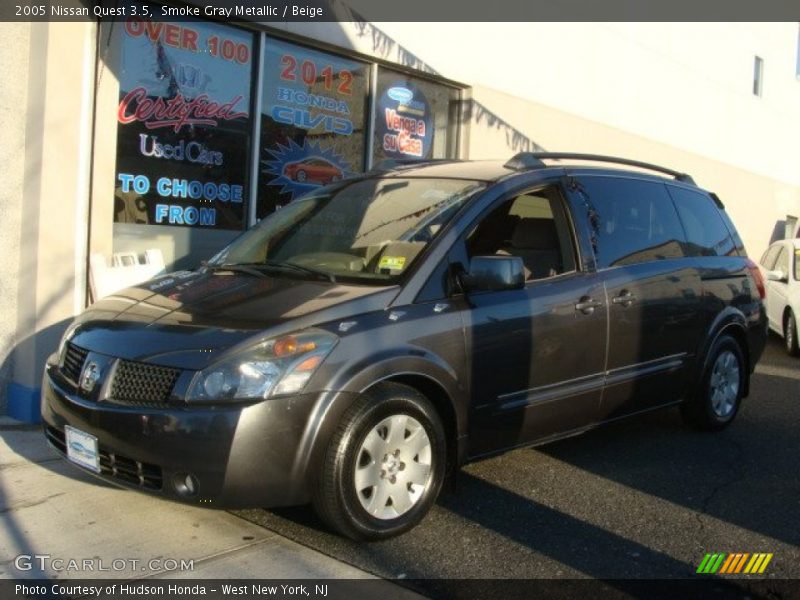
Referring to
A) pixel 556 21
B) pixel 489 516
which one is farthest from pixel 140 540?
pixel 556 21

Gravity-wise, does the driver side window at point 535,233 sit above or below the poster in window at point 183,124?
below

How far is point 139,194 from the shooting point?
7156 mm

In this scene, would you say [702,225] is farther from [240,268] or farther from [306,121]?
[306,121]

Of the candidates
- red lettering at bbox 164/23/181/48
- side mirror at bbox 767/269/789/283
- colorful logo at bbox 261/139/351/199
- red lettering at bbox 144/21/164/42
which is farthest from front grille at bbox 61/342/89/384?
side mirror at bbox 767/269/789/283

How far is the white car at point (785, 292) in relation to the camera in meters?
10.3

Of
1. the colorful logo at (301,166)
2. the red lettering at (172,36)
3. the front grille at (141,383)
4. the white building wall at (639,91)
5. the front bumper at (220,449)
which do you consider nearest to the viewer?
the front bumper at (220,449)

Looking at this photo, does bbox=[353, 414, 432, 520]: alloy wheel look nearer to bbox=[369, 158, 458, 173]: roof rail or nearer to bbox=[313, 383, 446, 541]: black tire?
bbox=[313, 383, 446, 541]: black tire

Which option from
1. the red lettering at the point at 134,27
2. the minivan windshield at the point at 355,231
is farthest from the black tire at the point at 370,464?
the red lettering at the point at 134,27

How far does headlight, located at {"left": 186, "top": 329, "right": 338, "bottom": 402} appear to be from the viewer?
3777 millimetres

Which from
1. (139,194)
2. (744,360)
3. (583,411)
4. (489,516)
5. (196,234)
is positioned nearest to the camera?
(489,516)

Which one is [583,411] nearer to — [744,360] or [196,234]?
[744,360]

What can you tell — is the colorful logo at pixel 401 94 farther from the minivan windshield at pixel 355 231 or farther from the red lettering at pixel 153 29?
the minivan windshield at pixel 355 231

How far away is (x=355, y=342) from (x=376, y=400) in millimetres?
282

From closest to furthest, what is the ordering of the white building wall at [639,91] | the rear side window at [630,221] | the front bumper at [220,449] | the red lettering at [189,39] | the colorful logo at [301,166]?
the front bumper at [220,449] → the rear side window at [630,221] → the red lettering at [189,39] → the colorful logo at [301,166] → the white building wall at [639,91]
